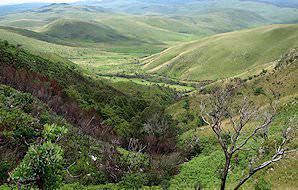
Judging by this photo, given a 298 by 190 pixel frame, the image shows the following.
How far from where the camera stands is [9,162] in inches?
679

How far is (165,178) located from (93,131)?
45.8ft

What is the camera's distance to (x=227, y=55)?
152 m

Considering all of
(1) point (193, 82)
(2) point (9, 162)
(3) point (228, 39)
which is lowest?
(1) point (193, 82)

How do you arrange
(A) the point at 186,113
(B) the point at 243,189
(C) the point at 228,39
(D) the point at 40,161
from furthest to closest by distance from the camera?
1. (C) the point at 228,39
2. (A) the point at 186,113
3. (B) the point at 243,189
4. (D) the point at 40,161

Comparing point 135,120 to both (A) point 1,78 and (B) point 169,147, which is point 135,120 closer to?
(B) point 169,147

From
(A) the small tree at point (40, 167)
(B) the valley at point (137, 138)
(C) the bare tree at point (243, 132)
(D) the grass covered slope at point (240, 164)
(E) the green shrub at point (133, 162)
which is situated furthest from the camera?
(E) the green shrub at point (133, 162)

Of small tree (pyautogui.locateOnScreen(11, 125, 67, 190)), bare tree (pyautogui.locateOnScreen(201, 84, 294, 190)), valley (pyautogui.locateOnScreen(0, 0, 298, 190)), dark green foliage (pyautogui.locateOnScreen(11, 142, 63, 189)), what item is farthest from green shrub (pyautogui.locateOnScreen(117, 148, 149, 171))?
dark green foliage (pyautogui.locateOnScreen(11, 142, 63, 189))

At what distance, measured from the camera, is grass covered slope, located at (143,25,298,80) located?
458 feet

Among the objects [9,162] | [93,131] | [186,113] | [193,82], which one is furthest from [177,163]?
[193,82]

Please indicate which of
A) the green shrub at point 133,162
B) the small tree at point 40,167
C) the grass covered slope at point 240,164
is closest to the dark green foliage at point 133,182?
the grass covered slope at point 240,164

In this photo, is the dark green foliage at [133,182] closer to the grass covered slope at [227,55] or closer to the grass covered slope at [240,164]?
the grass covered slope at [240,164]

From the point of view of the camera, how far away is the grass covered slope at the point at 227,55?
139625mm

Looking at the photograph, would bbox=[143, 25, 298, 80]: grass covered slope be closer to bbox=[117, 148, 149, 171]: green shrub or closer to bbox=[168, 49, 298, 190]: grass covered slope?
bbox=[168, 49, 298, 190]: grass covered slope

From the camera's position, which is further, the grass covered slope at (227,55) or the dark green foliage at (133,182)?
the grass covered slope at (227,55)
